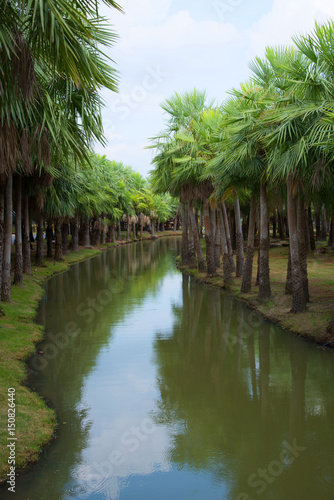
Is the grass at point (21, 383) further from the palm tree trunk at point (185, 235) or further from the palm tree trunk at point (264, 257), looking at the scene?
the palm tree trunk at point (185, 235)

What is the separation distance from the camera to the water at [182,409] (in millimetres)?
6148

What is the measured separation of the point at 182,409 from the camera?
852 centimetres

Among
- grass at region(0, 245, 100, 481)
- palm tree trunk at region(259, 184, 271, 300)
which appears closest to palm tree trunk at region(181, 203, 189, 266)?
palm tree trunk at region(259, 184, 271, 300)

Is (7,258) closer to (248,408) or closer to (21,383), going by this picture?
(21,383)

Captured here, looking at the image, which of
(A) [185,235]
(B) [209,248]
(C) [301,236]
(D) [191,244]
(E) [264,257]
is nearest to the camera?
(C) [301,236]

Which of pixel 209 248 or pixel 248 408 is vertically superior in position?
pixel 209 248

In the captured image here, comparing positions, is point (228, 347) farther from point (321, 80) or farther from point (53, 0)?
point (53, 0)

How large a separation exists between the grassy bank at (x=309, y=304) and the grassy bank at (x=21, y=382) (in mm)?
7650

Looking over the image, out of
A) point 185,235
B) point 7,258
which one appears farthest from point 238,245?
point 7,258

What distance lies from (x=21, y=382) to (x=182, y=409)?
11.3 ft

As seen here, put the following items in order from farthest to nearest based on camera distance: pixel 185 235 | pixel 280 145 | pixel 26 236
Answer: pixel 185 235, pixel 26 236, pixel 280 145

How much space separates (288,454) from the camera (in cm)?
688

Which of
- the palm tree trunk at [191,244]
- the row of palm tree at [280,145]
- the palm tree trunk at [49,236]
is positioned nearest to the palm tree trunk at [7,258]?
the row of palm tree at [280,145]

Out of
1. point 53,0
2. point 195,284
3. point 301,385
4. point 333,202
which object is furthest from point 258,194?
point 53,0
